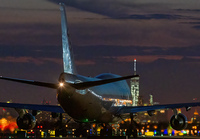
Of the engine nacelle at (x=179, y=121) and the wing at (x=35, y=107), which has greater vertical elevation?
the wing at (x=35, y=107)

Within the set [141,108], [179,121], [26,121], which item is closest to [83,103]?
[26,121]

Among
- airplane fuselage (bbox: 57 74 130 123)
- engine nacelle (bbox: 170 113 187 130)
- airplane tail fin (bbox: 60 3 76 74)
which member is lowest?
engine nacelle (bbox: 170 113 187 130)

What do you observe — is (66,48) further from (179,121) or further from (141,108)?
(179,121)

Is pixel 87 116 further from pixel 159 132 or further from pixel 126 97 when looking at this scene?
pixel 159 132

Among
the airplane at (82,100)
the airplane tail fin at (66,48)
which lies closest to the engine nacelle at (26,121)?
the airplane at (82,100)

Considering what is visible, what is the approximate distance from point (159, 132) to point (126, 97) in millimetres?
21412

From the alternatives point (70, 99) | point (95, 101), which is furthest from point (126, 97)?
point (70, 99)

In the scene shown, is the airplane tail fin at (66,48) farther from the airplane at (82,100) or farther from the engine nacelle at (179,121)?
the engine nacelle at (179,121)

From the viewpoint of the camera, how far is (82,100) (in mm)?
54031

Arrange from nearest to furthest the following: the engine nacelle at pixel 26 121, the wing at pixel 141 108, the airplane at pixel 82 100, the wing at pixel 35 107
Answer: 1. the airplane at pixel 82 100
2. the engine nacelle at pixel 26 121
3. the wing at pixel 141 108
4. the wing at pixel 35 107

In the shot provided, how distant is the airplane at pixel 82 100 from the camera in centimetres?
5059

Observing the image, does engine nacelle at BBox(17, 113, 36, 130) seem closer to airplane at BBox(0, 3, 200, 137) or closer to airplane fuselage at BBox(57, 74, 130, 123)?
airplane at BBox(0, 3, 200, 137)

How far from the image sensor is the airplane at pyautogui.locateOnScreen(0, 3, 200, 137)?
166 feet

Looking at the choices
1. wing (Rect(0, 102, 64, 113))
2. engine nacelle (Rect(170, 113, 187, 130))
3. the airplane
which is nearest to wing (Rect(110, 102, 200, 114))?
the airplane
